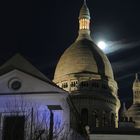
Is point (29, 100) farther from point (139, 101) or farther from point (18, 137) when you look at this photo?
point (139, 101)

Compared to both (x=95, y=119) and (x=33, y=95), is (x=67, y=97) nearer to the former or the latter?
(x=33, y=95)

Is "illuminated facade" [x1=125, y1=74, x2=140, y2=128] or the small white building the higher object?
"illuminated facade" [x1=125, y1=74, x2=140, y2=128]

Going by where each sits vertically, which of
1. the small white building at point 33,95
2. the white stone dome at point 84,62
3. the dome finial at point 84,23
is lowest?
the small white building at point 33,95

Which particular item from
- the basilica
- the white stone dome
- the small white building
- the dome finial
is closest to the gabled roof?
the basilica

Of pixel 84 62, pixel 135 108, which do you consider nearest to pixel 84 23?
pixel 84 62

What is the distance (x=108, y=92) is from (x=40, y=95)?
39.5m

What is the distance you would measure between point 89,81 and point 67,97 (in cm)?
3832

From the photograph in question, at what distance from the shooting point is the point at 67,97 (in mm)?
53938

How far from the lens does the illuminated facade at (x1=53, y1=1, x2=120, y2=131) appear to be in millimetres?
89250

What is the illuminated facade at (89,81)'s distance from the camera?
8925 centimetres

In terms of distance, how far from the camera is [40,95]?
177 ft

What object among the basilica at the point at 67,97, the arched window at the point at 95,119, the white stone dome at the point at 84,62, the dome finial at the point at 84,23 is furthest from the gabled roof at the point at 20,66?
the dome finial at the point at 84,23

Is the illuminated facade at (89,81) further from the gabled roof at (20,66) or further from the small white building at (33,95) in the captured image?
the small white building at (33,95)

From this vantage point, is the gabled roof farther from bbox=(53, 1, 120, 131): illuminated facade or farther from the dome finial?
the dome finial
